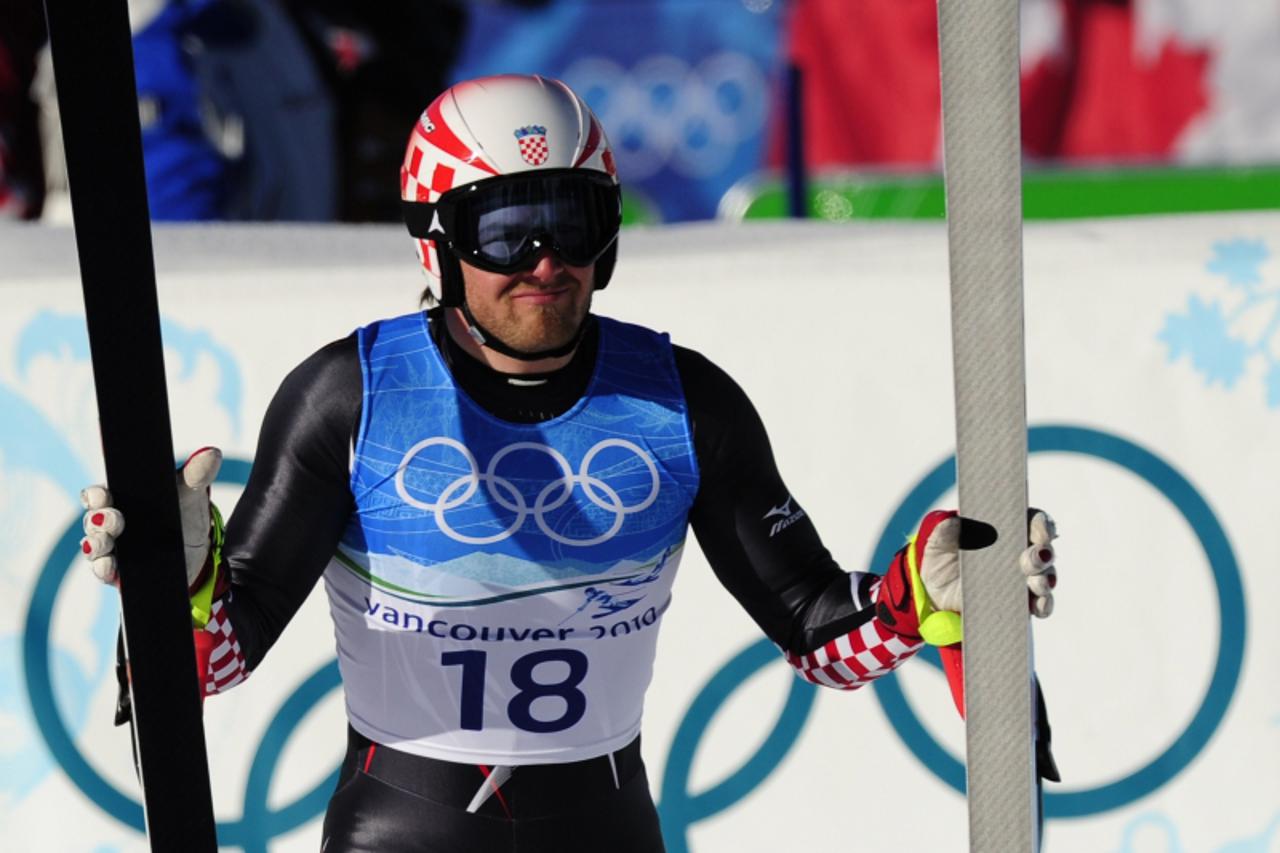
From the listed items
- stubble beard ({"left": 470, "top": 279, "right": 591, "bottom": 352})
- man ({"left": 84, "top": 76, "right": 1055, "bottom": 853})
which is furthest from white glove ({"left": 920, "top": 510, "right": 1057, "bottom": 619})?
stubble beard ({"left": 470, "top": 279, "right": 591, "bottom": 352})

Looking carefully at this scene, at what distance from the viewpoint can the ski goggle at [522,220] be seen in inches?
104

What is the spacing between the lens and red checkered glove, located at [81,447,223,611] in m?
2.11

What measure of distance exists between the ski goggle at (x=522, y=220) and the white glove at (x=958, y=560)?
685 mm

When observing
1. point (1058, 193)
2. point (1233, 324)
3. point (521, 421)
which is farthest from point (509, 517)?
point (1058, 193)

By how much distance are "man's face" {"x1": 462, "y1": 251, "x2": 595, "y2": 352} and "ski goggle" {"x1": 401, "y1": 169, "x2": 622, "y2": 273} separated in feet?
0.08

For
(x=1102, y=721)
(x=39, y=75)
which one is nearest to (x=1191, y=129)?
(x=39, y=75)

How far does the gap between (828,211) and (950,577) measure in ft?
30.4

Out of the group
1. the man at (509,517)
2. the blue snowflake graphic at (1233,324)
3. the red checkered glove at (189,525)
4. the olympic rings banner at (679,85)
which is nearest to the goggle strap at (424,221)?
the man at (509,517)

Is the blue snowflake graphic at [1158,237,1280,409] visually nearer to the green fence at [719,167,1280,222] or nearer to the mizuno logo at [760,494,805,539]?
the mizuno logo at [760,494,805,539]

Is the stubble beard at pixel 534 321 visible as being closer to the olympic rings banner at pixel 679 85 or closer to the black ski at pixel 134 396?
the black ski at pixel 134 396

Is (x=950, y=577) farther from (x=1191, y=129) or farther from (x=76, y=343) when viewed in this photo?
(x=1191, y=129)

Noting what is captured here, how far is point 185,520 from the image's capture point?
2.31 meters

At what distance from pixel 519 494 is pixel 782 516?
43 cm

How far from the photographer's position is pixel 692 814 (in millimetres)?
4113
